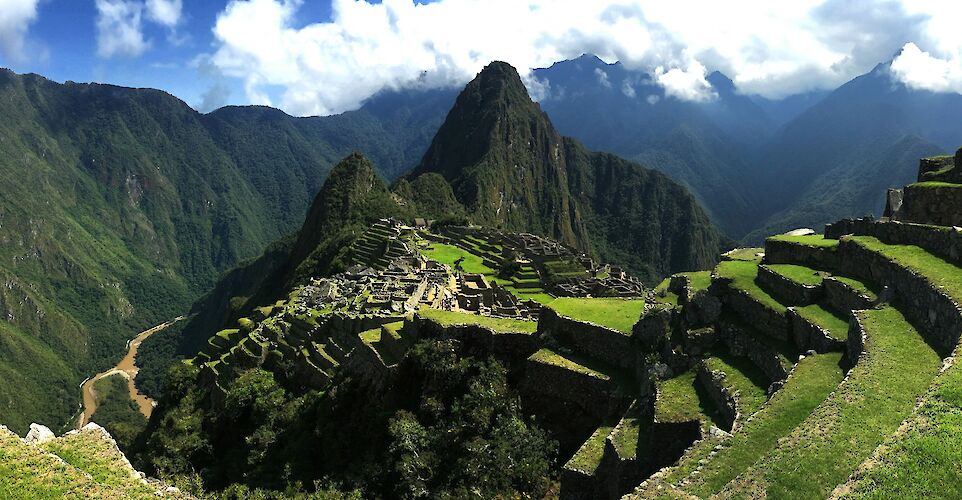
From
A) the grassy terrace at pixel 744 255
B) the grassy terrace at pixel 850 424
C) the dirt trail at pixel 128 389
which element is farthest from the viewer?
the dirt trail at pixel 128 389

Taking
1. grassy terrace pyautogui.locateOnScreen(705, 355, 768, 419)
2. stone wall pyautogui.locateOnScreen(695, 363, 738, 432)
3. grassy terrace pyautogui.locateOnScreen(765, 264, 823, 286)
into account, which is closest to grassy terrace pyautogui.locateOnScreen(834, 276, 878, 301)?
grassy terrace pyautogui.locateOnScreen(765, 264, 823, 286)

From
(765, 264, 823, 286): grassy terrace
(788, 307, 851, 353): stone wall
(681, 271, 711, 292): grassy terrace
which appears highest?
(765, 264, 823, 286): grassy terrace

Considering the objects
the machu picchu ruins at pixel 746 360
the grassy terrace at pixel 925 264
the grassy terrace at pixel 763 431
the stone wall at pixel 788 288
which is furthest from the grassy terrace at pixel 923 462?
the stone wall at pixel 788 288

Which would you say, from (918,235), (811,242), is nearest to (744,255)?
(811,242)

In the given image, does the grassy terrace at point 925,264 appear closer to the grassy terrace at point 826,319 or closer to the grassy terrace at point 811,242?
the grassy terrace at point 811,242

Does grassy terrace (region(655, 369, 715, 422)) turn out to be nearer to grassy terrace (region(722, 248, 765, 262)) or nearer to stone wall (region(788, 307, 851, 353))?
stone wall (region(788, 307, 851, 353))

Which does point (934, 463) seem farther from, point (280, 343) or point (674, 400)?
point (280, 343)
